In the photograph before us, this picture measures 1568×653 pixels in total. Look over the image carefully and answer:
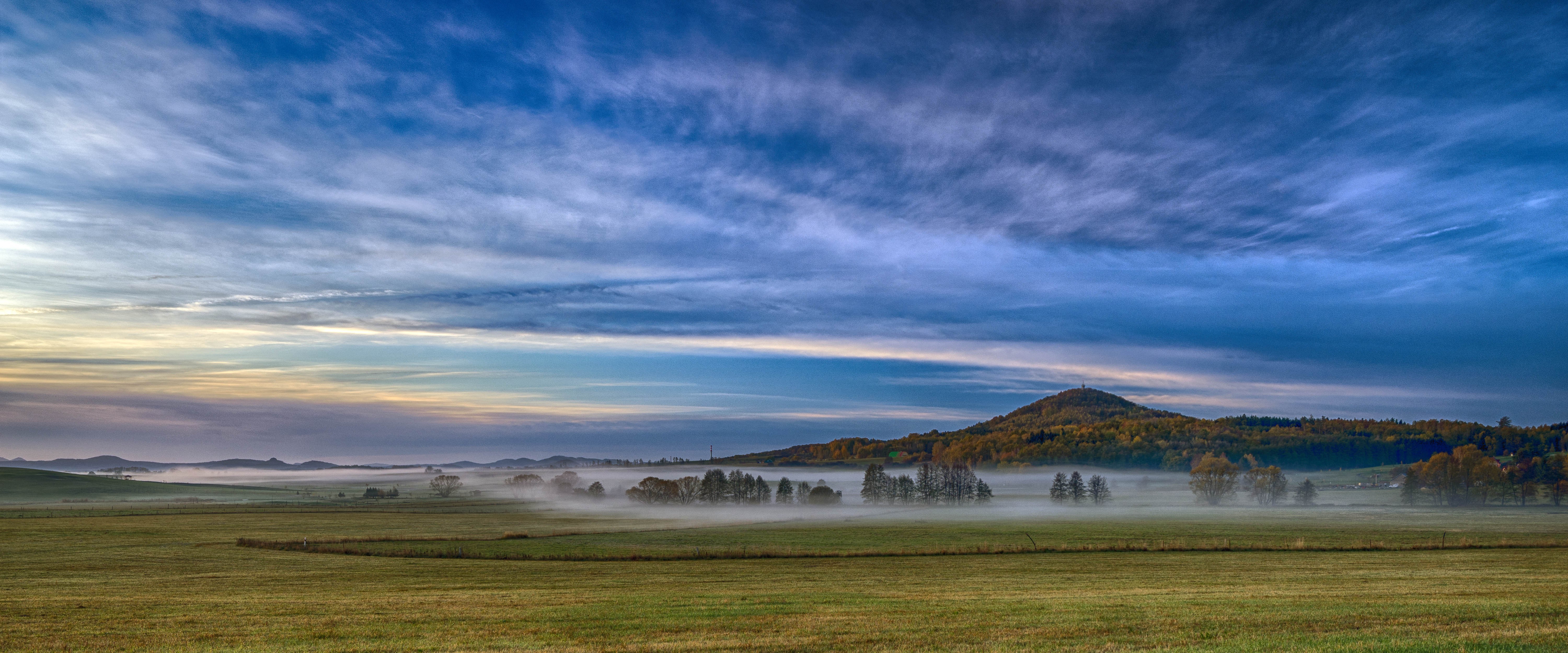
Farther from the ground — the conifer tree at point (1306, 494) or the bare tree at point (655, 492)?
the conifer tree at point (1306, 494)

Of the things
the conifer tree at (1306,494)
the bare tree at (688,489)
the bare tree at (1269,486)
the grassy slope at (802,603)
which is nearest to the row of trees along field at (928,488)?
the bare tree at (688,489)

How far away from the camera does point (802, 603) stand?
25.8 metres

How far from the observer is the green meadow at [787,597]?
1784 centimetres

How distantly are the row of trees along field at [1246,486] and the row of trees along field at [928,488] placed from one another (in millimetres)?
19100

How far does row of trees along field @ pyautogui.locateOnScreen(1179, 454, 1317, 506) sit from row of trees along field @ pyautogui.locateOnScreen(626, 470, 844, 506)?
55.0m

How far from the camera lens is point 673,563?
4662 centimetres

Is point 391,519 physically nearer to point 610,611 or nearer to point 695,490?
point 695,490

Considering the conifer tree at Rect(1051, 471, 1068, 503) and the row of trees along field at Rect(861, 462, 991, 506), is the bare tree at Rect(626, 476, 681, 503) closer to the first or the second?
the row of trees along field at Rect(861, 462, 991, 506)

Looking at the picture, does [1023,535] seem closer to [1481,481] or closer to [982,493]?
[982,493]

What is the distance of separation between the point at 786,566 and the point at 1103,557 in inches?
760

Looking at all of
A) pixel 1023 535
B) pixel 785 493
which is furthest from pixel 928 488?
pixel 1023 535

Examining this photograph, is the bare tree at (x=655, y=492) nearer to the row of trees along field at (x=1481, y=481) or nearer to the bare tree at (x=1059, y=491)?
the bare tree at (x=1059, y=491)

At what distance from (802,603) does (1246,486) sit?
173770 millimetres

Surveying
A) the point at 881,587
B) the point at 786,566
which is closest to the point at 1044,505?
the point at 786,566
